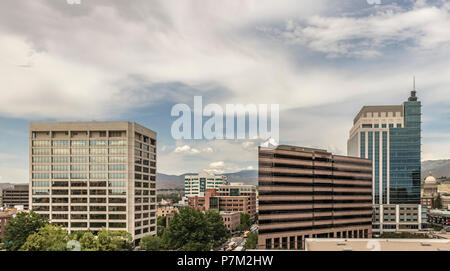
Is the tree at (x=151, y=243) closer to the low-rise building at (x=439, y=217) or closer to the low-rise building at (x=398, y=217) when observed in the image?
the low-rise building at (x=398, y=217)

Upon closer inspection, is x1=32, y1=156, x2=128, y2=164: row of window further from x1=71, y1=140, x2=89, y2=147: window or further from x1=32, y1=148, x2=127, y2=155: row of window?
x1=71, y1=140, x2=89, y2=147: window

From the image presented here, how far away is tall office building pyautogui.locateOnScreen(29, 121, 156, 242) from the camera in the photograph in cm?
1464

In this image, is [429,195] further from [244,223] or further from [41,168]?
[41,168]

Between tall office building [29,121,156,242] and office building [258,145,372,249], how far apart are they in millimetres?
5543

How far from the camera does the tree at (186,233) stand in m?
12.1

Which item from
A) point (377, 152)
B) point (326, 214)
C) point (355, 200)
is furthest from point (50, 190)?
point (377, 152)

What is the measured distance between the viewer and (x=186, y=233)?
12.3m

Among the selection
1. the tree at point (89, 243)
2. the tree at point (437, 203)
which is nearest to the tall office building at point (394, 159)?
the tree at point (437, 203)

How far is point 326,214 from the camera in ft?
51.5

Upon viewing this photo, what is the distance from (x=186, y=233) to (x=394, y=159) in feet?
48.6

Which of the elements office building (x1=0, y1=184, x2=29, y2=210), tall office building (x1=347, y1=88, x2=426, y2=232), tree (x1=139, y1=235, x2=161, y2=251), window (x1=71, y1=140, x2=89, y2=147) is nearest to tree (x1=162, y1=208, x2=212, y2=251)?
tree (x1=139, y1=235, x2=161, y2=251)

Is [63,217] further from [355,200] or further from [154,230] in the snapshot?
[355,200]

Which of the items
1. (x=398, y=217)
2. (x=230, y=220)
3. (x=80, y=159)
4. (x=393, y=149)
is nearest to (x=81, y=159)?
(x=80, y=159)

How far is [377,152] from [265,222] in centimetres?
1121
